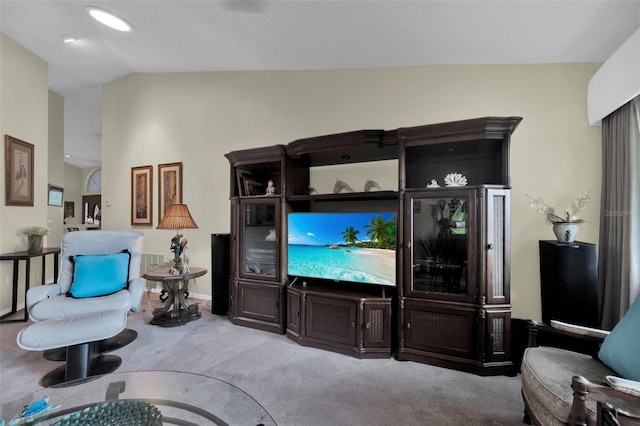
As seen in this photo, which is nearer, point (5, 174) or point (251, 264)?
point (251, 264)

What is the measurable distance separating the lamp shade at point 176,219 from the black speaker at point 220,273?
35 cm

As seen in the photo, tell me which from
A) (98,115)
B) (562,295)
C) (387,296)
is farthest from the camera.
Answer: (98,115)

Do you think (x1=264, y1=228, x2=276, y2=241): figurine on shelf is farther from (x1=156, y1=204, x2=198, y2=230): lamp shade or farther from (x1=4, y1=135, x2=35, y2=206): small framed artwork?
(x1=4, y1=135, x2=35, y2=206): small framed artwork

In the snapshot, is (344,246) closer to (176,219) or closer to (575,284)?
(575,284)

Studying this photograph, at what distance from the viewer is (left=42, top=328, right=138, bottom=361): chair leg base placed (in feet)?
7.98

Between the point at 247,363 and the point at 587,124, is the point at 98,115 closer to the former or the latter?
the point at 247,363

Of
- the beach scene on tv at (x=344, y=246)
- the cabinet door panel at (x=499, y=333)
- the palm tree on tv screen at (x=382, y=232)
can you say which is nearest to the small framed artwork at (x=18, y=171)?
the beach scene on tv at (x=344, y=246)

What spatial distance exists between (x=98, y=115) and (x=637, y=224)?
838cm

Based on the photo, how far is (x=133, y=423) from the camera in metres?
1.17

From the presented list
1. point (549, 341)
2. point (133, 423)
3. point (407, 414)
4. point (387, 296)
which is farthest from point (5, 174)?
point (549, 341)

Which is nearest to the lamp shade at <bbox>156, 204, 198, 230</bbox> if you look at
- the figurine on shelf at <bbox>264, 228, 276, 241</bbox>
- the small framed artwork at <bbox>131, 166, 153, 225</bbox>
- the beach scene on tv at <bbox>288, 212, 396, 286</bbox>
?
the figurine on shelf at <bbox>264, 228, 276, 241</bbox>

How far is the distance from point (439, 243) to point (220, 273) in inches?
101

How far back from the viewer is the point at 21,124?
376 centimetres

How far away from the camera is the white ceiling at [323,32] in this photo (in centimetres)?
213
